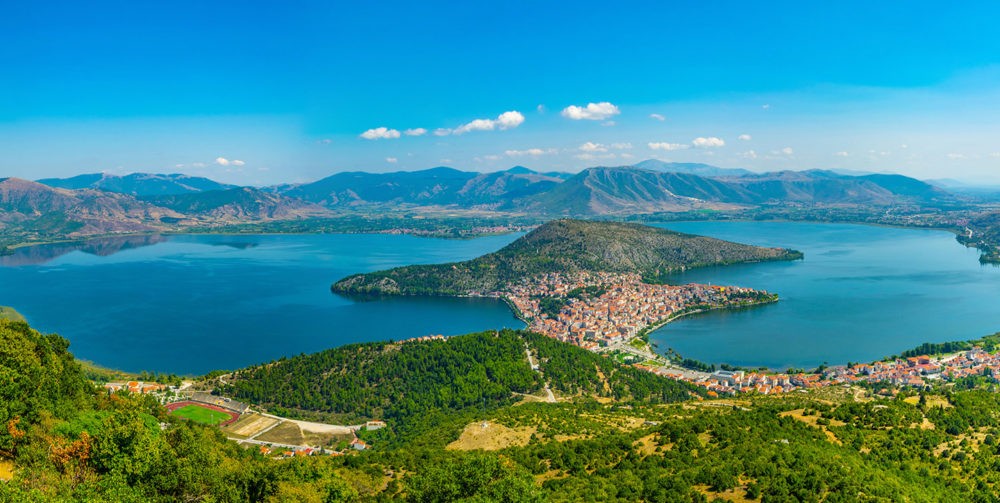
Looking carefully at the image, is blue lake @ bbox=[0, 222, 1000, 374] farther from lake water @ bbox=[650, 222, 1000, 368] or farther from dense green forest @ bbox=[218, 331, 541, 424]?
dense green forest @ bbox=[218, 331, 541, 424]

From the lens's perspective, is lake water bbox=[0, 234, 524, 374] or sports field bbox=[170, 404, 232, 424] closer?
sports field bbox=[170, 404, 232, 424]

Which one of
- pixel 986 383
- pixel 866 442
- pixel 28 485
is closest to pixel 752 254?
pixel 986 383

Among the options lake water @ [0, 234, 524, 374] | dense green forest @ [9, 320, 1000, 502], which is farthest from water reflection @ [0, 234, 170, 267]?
dense green forest @ [9, 320, 1000, 502]

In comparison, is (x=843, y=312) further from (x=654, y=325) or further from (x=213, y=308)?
(x=213, y=308)

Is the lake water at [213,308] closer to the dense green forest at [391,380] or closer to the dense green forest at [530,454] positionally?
the dense green forest at [391,380]

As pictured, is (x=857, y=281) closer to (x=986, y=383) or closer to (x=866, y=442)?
(x=986, y=383)

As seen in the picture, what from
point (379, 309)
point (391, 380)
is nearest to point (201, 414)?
point (391, 380)
